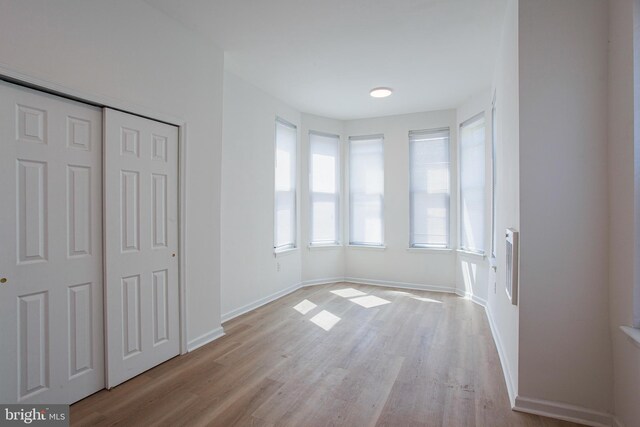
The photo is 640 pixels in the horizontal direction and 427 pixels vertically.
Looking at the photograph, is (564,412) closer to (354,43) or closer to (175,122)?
(354,43)

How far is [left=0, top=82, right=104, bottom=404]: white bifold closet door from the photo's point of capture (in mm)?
1678

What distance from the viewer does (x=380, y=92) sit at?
3957 mm

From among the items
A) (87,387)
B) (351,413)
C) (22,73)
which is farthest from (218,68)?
(351,413)

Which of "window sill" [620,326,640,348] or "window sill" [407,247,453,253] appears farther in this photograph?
"window sill" [407,247,453,253]

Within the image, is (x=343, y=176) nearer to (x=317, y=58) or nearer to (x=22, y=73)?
(x=317, y=58)

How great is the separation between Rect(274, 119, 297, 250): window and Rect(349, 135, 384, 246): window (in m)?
1.12

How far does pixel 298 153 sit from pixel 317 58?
1.86 meters

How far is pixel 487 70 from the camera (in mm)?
3391

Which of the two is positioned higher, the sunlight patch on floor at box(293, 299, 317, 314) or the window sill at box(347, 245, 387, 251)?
the window sill at box(347, 245, 387, 251)

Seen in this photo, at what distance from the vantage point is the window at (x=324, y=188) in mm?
5082

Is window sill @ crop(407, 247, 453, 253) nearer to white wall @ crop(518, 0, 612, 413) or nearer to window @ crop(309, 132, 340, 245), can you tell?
window @ crop(309, 132, 340, 245)

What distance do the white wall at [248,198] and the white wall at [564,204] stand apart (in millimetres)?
2782

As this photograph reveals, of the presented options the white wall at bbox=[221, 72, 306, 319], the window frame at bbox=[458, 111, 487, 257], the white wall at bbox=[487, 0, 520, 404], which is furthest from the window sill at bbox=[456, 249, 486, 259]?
the white wall at bbox=[221, 72, 306, 319]

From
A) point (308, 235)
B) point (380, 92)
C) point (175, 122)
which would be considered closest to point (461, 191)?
point (380, 92)
